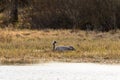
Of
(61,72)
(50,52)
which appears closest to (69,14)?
(50,52)

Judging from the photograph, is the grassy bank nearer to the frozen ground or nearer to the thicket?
the frozen ground

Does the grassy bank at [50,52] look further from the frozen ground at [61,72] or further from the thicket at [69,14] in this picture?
the thicket at [69,14]

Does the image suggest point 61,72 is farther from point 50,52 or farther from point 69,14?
point 69,14

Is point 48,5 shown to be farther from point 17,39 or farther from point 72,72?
point 72,72

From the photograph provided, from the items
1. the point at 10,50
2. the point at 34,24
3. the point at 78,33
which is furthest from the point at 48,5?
the point at 10,50

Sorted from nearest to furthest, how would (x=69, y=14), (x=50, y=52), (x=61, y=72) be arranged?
1. (x=61, y=72)
2. (x=50, y=52)
3. (x=69, y=14)

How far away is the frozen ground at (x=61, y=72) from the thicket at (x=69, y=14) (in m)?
13.8

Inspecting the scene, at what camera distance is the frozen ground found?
1393cm

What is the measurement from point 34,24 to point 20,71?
62.7 feet

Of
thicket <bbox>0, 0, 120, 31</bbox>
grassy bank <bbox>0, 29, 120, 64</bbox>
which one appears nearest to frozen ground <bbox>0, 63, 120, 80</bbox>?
grassy bank <bbox>0, 29, 120, 64</bbox>

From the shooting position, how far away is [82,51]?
63.9 ft

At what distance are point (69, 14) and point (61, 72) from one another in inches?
741

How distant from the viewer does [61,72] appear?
1491cm

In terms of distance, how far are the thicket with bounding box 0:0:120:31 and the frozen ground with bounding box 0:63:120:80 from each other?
13783mm
